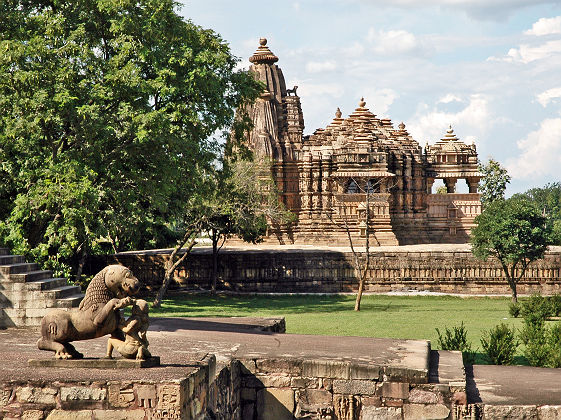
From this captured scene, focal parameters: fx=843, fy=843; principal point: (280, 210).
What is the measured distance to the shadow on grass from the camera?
23.8 metres

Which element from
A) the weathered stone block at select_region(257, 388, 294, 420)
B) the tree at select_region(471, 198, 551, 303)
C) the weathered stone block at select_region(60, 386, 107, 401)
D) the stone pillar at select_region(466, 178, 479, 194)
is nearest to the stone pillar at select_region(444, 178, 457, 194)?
the stone pillar at select_region(466, 178, 479, 194)

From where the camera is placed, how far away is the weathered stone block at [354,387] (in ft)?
33.6

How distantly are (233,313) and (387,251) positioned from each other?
25.8 ft

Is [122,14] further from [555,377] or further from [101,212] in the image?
[555,377]

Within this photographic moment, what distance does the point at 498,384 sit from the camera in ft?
36.1

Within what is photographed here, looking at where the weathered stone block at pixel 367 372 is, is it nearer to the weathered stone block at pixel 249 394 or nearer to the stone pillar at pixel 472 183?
the weathered stone block at pixel 249 394

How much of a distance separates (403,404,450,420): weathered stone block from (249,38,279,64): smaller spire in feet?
109

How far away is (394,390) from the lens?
400 inches

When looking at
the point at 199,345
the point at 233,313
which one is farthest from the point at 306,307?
the point at 199,345

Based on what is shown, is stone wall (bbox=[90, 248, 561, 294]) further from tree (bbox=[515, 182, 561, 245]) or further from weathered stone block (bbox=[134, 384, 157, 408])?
tree (bbox=[515, 182, 561, 245])

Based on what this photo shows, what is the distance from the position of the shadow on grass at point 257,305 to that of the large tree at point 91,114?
14.6ft

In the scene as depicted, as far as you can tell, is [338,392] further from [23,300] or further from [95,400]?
[23,300]

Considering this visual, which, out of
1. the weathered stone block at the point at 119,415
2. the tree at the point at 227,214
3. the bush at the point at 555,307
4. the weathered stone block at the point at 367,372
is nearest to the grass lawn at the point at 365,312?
the bush at the point at 555,307

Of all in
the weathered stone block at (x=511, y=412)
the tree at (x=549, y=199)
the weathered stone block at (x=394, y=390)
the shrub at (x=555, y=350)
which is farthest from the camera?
the tree at (x=549, y=199)
